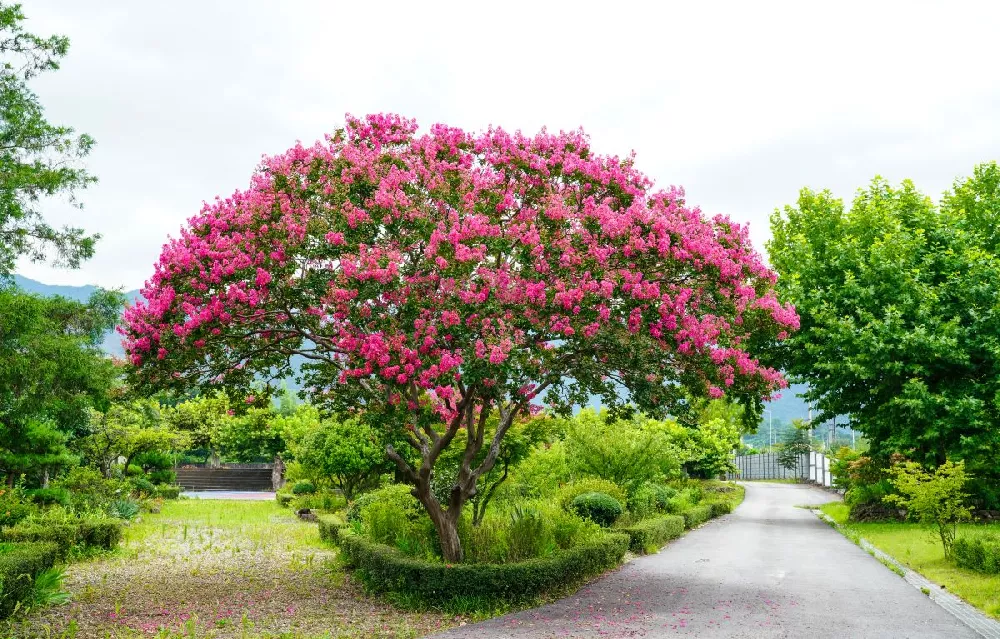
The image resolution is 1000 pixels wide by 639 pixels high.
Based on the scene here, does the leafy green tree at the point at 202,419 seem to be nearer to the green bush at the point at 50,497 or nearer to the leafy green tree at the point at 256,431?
the leafy green tree at the point at 256,431

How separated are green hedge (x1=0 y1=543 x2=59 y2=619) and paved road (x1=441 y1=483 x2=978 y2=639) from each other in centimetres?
559

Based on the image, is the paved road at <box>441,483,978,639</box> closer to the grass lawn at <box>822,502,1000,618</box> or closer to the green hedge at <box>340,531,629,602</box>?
the green hedge at <box>340,531,629,602</box>

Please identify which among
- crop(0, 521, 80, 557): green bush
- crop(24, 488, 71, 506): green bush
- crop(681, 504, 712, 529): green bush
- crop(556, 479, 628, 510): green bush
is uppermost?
crop(556, 479, 628, 510): green bush

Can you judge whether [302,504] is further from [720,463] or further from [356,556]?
[720,463]

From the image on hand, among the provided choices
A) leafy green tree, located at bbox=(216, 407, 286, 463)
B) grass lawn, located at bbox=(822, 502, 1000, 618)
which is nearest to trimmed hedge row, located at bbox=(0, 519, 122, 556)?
grass lawn, located at bbox=(822, 502, 1000, 618)

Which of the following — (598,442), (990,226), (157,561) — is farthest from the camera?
(990,226)

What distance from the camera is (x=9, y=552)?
10969 millimetres

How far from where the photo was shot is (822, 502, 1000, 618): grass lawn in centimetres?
1193

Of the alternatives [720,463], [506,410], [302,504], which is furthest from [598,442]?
[720,463]

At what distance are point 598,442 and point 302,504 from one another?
12951 mm

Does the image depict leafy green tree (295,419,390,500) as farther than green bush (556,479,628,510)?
Yes

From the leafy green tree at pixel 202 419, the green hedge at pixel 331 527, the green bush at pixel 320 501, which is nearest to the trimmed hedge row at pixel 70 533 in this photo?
the green hedge at pixel 331 527

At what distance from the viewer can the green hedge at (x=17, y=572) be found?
955 cm

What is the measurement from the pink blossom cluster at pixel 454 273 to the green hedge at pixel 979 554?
5787 mm
